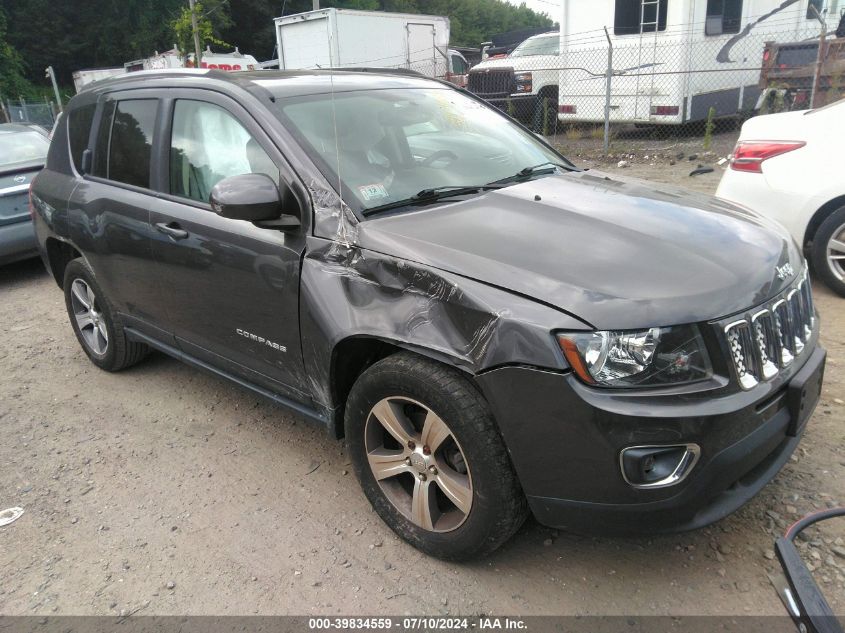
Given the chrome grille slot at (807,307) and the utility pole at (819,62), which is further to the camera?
the utility pole at (819,62)

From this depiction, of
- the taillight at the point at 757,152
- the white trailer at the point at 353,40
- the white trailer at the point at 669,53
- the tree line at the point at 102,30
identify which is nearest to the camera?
the taillight at the point at 757,152

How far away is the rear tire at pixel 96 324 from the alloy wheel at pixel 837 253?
478cm

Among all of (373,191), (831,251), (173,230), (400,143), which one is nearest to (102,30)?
(173,230)

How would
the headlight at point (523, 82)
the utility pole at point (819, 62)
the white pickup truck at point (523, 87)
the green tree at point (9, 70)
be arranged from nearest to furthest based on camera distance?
the utility pole at point (819, 62) < the white pickup truck at point (523, 87) < the headlight at point (523, 82) < the green tree at point (9, 70)

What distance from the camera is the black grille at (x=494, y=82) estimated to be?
13867mm

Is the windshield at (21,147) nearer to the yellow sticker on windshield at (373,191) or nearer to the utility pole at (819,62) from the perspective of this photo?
the yellow sticker on windshield at (373,191)

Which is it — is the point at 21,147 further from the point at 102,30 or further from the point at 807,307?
the point at 102,30

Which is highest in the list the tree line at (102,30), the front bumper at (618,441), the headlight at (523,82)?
the tree line at (102,30)

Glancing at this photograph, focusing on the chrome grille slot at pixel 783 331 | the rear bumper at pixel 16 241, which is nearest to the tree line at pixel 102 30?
the rear bumper at pixel 16 241

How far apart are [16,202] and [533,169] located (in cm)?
579

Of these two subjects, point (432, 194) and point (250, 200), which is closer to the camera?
point (250, 200)

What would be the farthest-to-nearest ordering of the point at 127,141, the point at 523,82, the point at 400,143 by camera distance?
the point at 523,82
the point at 127,141
the point at 400,143

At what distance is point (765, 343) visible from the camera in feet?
7.28

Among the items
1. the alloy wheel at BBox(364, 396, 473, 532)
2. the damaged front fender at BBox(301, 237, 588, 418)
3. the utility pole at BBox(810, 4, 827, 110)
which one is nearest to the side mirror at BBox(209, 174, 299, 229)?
the damaged front fender at BBox(301, 237, 588, 418)
